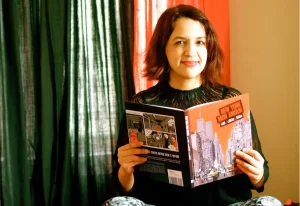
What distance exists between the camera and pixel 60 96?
4.99ft

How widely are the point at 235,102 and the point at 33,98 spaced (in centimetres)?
82

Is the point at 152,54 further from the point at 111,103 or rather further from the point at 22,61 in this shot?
the point at 22,61

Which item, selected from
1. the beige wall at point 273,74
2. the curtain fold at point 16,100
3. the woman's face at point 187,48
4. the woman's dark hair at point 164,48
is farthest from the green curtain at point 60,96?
the beige wall at point 273,74

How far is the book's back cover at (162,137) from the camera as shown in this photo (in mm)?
1101

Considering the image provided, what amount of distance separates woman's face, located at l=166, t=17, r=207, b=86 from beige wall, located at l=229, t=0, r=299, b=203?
1.82 feet

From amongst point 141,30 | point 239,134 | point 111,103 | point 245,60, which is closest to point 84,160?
point 111,103

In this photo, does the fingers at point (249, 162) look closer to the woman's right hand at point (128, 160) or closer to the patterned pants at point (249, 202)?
the patterned pants at point (249, 202)

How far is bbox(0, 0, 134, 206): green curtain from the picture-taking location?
4.77 ft

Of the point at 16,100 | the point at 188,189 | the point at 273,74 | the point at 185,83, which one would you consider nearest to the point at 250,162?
the point at 188,189

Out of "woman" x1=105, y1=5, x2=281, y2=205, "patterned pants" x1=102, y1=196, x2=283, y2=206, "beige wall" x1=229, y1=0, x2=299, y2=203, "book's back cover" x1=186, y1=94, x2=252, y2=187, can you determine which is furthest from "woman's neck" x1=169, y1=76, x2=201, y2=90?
"beige wall" x1=229, y1=0, x2=299, y2=203

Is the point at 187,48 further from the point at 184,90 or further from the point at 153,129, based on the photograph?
the point at 153,129

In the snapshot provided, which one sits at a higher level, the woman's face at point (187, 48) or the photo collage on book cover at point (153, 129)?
the woman's face at point (187, 48)

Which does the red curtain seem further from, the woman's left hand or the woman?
the woman's left hand

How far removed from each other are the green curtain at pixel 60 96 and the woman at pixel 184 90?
0.89ft
